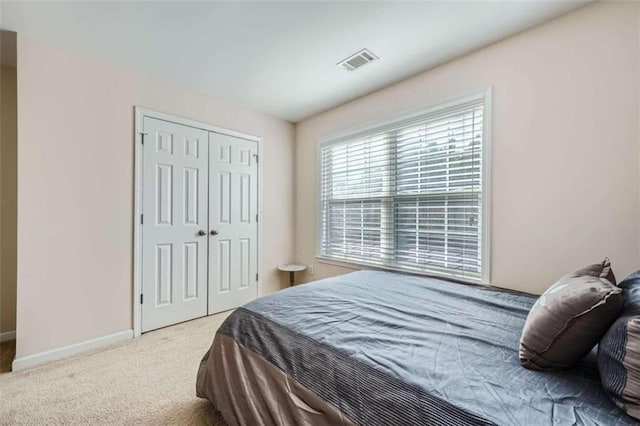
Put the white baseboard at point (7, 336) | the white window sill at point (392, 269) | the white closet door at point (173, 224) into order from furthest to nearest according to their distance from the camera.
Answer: the white closet door at point (173, 224) < the white baseboard at point (7, 336) < the white window sill at point (392, 269)

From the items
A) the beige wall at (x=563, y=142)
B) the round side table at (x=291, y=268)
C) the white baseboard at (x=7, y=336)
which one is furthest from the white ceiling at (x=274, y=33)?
the white baseboard at (x=7, y=336)

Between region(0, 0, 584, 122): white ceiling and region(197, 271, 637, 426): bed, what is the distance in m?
1.79

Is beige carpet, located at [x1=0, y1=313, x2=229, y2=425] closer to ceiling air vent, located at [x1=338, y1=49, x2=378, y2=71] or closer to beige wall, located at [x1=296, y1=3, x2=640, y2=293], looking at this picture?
beige wall, located at [x1=296, y1=3, x2=640, y2=293]

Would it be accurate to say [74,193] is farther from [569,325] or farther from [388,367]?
[569,325]

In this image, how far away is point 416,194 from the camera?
8.41 ft

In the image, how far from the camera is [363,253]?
3.05 m

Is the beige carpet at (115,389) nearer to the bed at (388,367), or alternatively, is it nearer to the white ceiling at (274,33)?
the bed at (388,367)

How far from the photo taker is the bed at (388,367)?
77 centimetres

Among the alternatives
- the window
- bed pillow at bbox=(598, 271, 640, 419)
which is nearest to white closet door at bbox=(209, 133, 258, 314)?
the window

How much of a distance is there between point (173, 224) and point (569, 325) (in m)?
2.95

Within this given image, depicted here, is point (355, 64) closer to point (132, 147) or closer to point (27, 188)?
point (132, 147)

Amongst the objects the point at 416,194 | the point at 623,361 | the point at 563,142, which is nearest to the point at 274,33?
the point at 416,194

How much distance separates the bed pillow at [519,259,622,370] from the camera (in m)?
0.85

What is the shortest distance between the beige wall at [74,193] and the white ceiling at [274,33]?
0.74 feet
